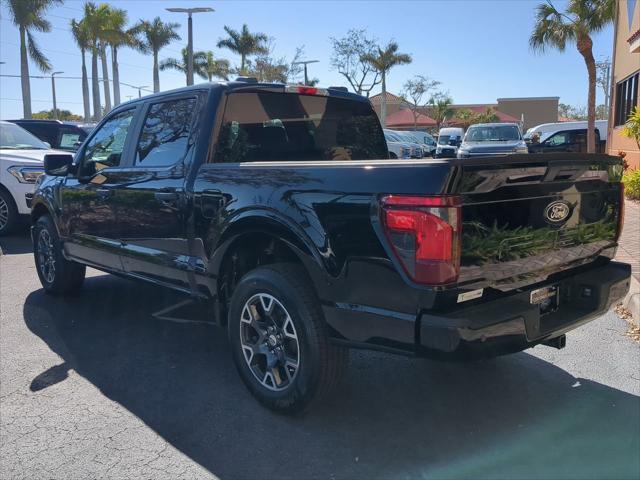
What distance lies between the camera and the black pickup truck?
2768 mm

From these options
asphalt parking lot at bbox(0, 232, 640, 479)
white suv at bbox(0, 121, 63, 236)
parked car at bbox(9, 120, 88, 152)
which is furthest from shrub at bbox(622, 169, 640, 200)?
parked car at bbox(9, 120, 88, 152)

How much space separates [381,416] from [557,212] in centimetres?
155

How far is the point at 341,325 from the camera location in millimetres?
3070

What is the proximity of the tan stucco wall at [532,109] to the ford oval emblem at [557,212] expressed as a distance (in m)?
71.9

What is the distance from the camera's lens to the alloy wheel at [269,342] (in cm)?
342

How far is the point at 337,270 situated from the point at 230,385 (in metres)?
1.45

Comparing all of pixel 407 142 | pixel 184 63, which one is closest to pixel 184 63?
pixel 184 63

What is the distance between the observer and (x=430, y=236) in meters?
2.69

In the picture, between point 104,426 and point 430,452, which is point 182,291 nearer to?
point 104,426

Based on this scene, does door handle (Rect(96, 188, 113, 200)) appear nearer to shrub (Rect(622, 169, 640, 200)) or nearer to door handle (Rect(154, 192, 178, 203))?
door handle (Rect(154, 192, 178, 203))

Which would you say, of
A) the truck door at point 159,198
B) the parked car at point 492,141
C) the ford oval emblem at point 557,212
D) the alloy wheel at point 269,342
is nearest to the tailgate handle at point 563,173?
the ford oval emblem at point 557,212

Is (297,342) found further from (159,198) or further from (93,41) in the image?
(93,41)

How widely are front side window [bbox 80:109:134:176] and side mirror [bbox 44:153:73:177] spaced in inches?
6.8

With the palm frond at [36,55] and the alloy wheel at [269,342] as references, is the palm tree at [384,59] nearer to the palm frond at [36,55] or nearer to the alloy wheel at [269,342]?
the palm frond at [36,55]
